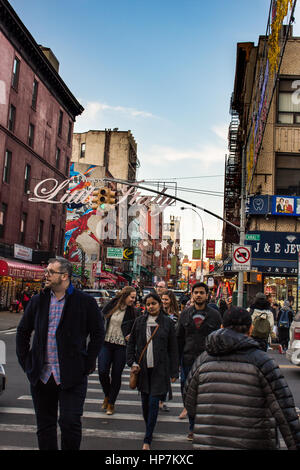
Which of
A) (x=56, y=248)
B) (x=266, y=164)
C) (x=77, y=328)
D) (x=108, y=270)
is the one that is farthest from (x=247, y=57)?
(x=108, y=270)

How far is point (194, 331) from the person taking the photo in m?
7.28

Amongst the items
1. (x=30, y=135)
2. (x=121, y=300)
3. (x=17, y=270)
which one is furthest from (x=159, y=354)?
(x=30, y=135)

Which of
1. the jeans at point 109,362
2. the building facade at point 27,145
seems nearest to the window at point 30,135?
the building facade at point 27,145

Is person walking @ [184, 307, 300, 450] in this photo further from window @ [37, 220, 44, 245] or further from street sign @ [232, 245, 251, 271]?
window @ [37, 220, 44, 245]

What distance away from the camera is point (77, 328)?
4781 millimetres

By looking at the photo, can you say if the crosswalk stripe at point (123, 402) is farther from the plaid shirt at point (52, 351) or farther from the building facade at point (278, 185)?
the building facade at point (278, 185)

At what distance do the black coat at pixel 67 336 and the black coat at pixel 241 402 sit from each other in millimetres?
1512

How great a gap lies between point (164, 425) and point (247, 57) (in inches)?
1295

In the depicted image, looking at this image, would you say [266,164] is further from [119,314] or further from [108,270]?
[108,270]

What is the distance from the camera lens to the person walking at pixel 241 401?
3387 mm

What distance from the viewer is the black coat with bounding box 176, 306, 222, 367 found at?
723 centimetres

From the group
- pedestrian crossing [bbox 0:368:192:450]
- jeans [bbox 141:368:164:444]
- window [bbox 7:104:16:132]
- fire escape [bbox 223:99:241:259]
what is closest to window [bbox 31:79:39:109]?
window [bbox 7:104:16:132]

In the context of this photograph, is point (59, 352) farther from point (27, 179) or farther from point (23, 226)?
point (27, 179)

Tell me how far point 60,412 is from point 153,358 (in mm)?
2121
